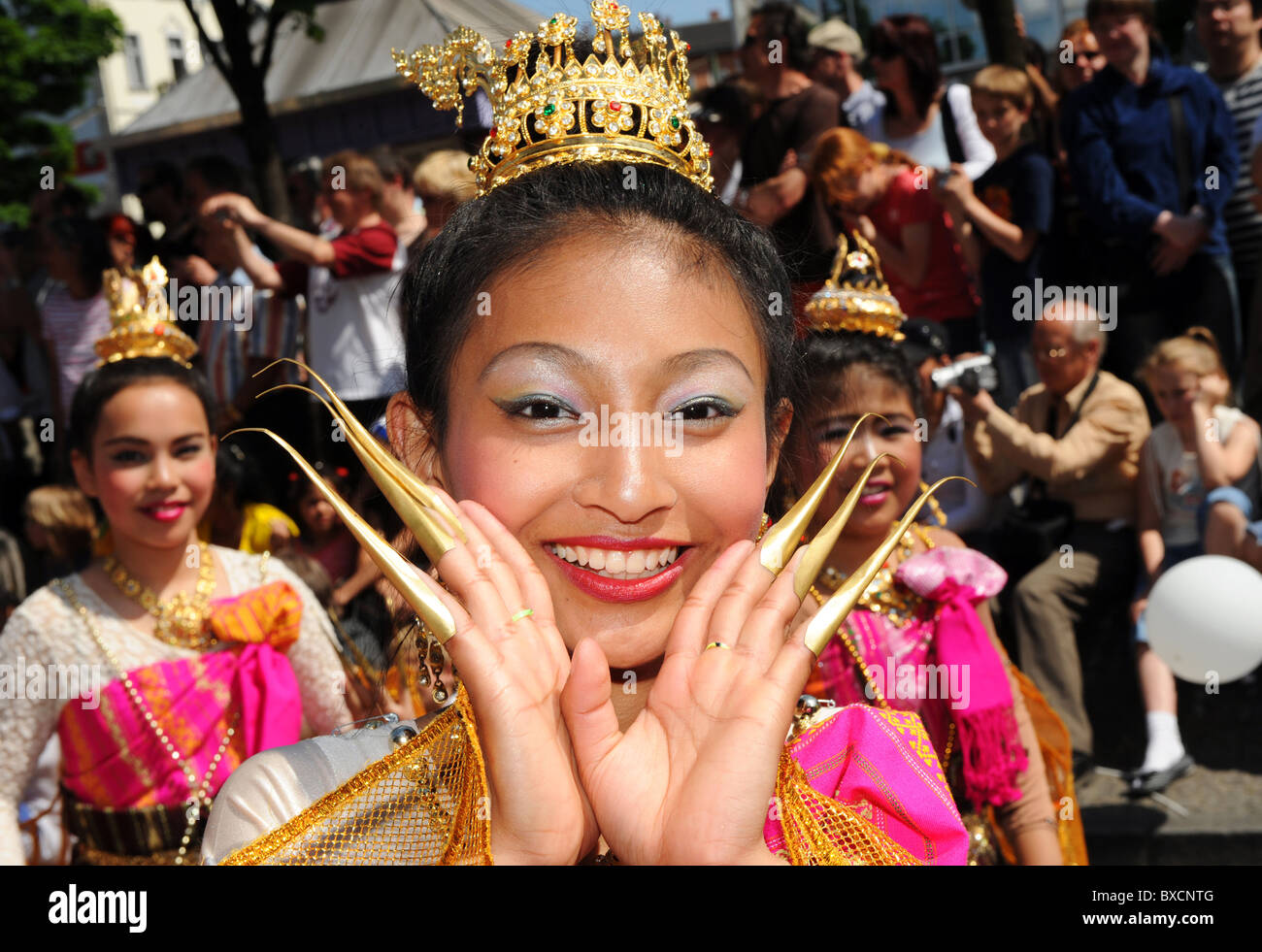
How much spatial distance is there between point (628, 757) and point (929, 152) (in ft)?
12.8

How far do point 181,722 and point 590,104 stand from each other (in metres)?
2.09

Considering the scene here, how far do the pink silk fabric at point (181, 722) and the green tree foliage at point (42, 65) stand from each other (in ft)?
46.3

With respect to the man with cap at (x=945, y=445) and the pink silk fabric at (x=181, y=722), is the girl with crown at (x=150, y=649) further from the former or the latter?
the man with cap at (x=945, y=445)

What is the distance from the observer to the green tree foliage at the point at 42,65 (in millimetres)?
16078

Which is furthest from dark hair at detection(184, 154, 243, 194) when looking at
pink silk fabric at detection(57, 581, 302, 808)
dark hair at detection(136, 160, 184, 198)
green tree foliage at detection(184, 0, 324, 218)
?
pink silk fabric at detection(57, 581, 302, 808)

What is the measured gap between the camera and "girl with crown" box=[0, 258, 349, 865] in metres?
3.15

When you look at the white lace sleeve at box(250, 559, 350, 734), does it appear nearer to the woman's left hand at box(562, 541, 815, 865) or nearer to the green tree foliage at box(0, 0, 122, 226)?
the woman's left hand at box(562, 541, 815, 865)

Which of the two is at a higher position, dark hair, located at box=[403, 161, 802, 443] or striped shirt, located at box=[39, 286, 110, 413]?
striped shirt, located at box=[39, 286, 110, 413]

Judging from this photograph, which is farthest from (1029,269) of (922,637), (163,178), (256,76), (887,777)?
(163,178)

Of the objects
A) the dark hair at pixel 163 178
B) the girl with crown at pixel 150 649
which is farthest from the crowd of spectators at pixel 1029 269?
the dark hair at pixel 163 178

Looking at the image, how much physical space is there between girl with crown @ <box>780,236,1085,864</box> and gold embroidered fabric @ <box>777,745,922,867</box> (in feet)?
3.73

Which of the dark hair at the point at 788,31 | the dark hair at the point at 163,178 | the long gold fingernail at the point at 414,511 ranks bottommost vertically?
the long gold fingernail at the point at 414,511

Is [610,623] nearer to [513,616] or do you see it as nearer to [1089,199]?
[513,616]

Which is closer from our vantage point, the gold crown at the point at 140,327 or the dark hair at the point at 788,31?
the gold crown at the point at 140,327
